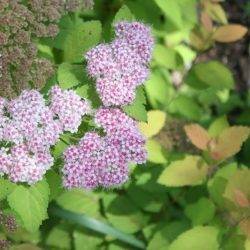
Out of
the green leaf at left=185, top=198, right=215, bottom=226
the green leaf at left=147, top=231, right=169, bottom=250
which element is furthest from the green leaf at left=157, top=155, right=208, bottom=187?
the green leaf at left=147, top=231, right=169, bottom=250

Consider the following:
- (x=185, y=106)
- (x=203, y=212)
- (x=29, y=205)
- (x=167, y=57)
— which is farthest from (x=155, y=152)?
(x=29, y=205)

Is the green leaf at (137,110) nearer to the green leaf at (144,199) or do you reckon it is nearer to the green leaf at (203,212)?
the green leaf at (203,212)

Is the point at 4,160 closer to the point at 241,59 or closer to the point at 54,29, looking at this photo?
the point at 54,29

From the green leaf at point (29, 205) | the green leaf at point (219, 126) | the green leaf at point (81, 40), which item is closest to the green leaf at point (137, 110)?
the green leaf at point (81, 40)

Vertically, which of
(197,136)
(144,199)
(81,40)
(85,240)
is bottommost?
(85,240)

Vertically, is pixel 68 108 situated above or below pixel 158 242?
above

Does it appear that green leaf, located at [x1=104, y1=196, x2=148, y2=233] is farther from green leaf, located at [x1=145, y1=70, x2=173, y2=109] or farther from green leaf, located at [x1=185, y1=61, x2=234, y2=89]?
green leaf, located at [x1=185, y1=61, x2=234, y2=89]

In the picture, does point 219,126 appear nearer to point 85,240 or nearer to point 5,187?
point 85,240

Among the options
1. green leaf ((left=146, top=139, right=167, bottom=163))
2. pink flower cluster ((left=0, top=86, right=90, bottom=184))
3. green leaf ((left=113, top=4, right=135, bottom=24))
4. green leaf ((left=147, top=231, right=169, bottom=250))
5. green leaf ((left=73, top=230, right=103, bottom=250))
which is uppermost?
green leaf ((left=113, top=4, right=135, bottom=24))
